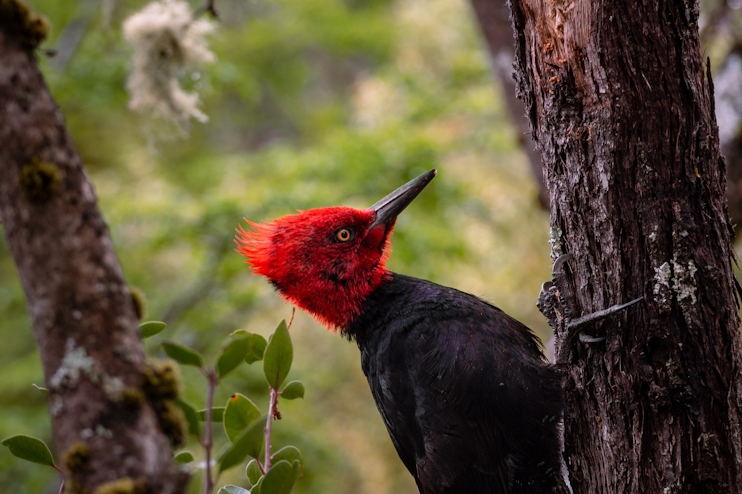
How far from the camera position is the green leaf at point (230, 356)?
54.0 inches

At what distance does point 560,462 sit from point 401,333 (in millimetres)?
717

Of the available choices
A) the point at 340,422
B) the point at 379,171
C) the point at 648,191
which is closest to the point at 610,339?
the point at 648,191

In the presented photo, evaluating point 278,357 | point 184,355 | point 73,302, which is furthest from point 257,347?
point 73,302

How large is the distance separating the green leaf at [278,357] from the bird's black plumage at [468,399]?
0.83 metres

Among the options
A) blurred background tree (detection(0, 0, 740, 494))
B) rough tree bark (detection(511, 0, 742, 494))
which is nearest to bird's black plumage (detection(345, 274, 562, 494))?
rough tree bark (detection(511, 0, 742, 494))

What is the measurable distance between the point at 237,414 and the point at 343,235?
112 centimetres

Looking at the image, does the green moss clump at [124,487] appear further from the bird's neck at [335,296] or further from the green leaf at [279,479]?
the bird's neck at [335,296]

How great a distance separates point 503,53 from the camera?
4734 mm

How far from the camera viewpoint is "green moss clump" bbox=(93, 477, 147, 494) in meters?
0.99

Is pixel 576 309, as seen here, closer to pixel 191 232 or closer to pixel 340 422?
pixel 191 232

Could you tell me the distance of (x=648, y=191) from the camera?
69.1 inches

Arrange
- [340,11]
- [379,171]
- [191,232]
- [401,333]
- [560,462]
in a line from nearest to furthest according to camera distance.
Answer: [560,462] → [401,333] → [191,232] → [379,171] → [340,11]

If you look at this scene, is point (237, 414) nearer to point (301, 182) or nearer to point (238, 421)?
point (238, 421)

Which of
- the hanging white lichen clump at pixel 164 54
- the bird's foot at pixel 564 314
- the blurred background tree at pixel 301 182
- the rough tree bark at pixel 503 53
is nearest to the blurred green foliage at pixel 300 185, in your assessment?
the blurred background tree at pixel 301 182
